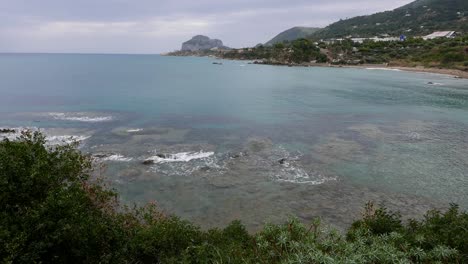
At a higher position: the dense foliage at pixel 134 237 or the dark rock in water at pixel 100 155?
the dense foliage at pixel 134 237

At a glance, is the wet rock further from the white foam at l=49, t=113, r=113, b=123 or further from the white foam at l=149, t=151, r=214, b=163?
the white foam at l=49, t=113, r=113, b=123

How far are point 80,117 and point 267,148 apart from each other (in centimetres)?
3537

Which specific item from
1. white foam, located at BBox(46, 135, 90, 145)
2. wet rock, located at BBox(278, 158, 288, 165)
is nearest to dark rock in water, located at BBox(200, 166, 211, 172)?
wet rock, located at BBox(278, 158, 288, 165)

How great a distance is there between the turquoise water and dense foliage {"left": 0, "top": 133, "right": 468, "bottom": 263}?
25.4 feet

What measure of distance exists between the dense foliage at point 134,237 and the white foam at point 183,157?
57.9 feet

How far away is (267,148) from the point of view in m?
40.8

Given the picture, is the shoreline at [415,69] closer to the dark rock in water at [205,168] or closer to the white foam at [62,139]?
the dark rock in water at [205,168]

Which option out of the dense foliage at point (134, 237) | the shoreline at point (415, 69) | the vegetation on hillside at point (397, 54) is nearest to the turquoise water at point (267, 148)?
the dense foliage at point (134, 237)

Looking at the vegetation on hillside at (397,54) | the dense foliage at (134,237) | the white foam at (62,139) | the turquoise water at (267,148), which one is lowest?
the turquoise water at (267,148)

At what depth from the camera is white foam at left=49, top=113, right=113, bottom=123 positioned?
54.9 m

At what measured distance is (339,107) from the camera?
69938mm

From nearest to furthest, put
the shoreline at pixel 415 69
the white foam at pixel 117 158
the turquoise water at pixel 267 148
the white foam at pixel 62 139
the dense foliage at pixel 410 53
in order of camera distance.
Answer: the turquoise water at pixel 267 148 < the white foam at pixel 117 158 < the white foam at pixel 62 139 < the shoreline at pixel 415 69 < the dense foliage at pixel 410 53

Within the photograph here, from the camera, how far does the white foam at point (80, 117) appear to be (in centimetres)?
5488

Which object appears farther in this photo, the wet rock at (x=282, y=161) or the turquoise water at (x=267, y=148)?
the wet rock at (x=282, y=161)
